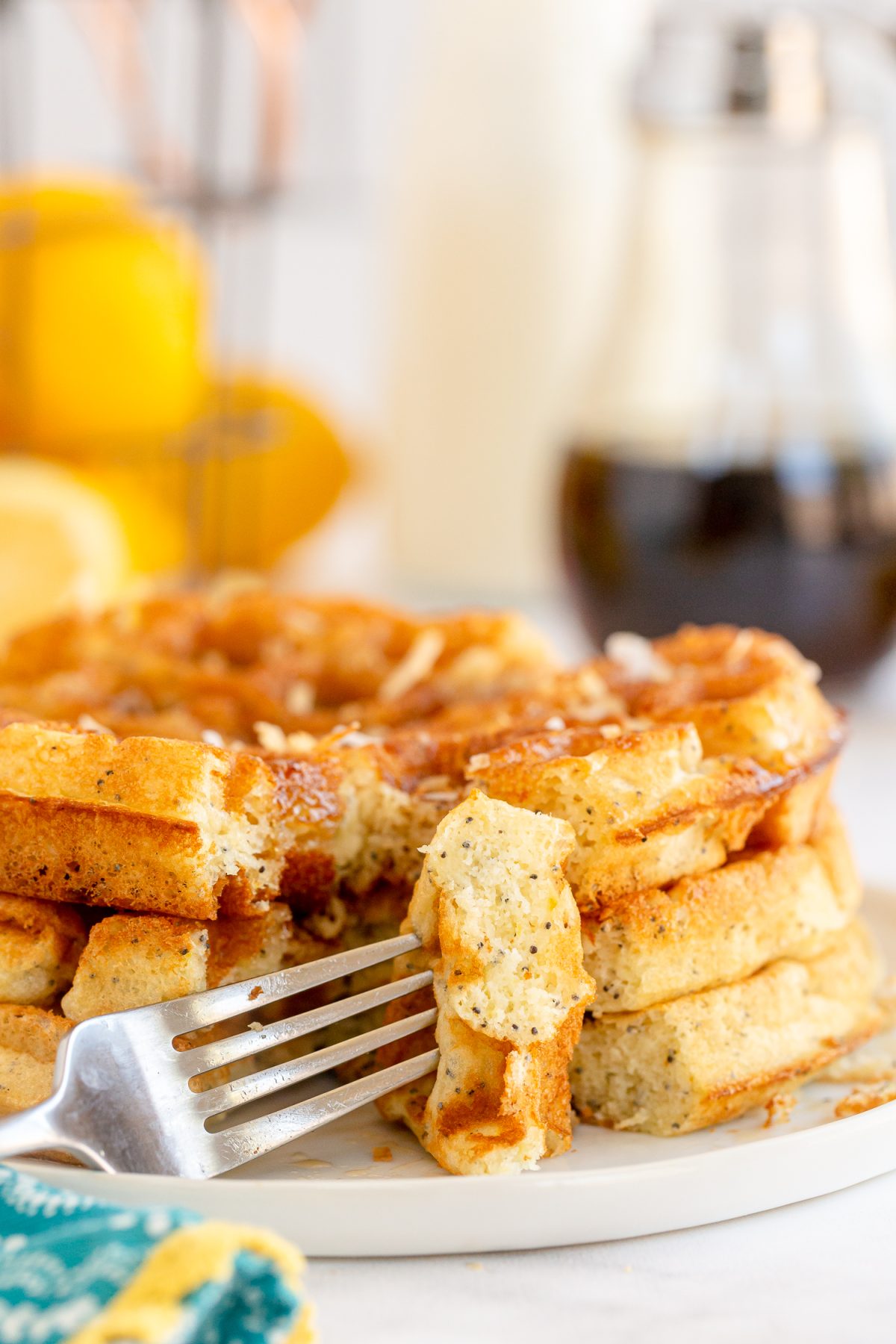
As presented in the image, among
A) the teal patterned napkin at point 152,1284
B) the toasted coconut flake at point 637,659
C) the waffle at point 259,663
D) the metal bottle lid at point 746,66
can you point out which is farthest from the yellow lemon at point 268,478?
the teal patterned napkin at point 152,1284

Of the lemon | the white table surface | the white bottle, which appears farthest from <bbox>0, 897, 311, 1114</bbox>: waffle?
the white bottle

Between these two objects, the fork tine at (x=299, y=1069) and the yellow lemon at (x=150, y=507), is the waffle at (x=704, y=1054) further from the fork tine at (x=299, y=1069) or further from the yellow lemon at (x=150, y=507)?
the yellow lemon at (x=150, y=507)

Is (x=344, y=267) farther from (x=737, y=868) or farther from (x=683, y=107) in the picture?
(x=737, y=868)

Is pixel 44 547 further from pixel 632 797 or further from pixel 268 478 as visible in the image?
pixel 632 797

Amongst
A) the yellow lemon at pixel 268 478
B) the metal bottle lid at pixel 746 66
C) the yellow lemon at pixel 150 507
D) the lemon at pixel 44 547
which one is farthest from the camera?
the yellow lemon at pixel 268 478

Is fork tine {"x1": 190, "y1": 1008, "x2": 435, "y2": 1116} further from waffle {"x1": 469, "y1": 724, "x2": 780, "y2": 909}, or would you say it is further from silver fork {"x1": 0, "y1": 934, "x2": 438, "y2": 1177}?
waffle {"x1": 469, "y1": 724, "x2": 780, "y2": 909}

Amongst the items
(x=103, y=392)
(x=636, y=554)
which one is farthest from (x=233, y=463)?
(x=636, y=554)

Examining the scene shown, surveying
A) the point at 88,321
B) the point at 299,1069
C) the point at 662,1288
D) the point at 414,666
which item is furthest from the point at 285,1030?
the point at 88,321
